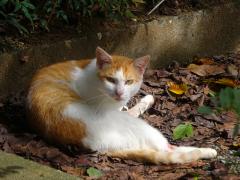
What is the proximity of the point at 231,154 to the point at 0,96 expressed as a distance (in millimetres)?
2150

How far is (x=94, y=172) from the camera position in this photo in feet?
13.7

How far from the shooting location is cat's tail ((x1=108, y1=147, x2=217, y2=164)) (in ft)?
14.3

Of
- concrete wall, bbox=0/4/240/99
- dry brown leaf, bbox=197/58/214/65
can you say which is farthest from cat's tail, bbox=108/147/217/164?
dry brown leaf, bbox=197/58/214/65

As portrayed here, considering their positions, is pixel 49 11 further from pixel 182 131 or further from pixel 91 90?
pixel 182 131

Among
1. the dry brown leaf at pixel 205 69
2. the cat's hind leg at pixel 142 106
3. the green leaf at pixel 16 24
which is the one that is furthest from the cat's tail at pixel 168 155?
the dry brown leaf at pixel 205 69

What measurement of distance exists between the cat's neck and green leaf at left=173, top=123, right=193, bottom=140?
0.51 m

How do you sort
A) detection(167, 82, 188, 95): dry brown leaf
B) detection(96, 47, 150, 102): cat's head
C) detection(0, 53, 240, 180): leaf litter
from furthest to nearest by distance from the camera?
1. detection(167, 82, 188, 95): dry brown leaf
2. detection(96, 47, 150, 102): cat's head
3. detection(0, 53, 240, 180): leaf litter

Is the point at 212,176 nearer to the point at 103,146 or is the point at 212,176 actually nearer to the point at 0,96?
the point at 103,146

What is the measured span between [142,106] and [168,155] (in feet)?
3.55

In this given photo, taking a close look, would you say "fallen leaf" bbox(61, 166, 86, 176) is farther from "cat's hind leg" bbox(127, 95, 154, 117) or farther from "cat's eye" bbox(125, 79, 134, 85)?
"cat's hind leg" bbox(127, 95, 154, 117)

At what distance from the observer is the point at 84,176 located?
4.15 meters

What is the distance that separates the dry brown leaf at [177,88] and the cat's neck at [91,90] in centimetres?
103

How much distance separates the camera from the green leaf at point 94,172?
163 inches

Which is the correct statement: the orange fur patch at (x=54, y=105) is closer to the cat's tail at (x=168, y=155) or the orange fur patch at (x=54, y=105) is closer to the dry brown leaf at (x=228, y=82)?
the cat's tail at (x=168, y=155)
